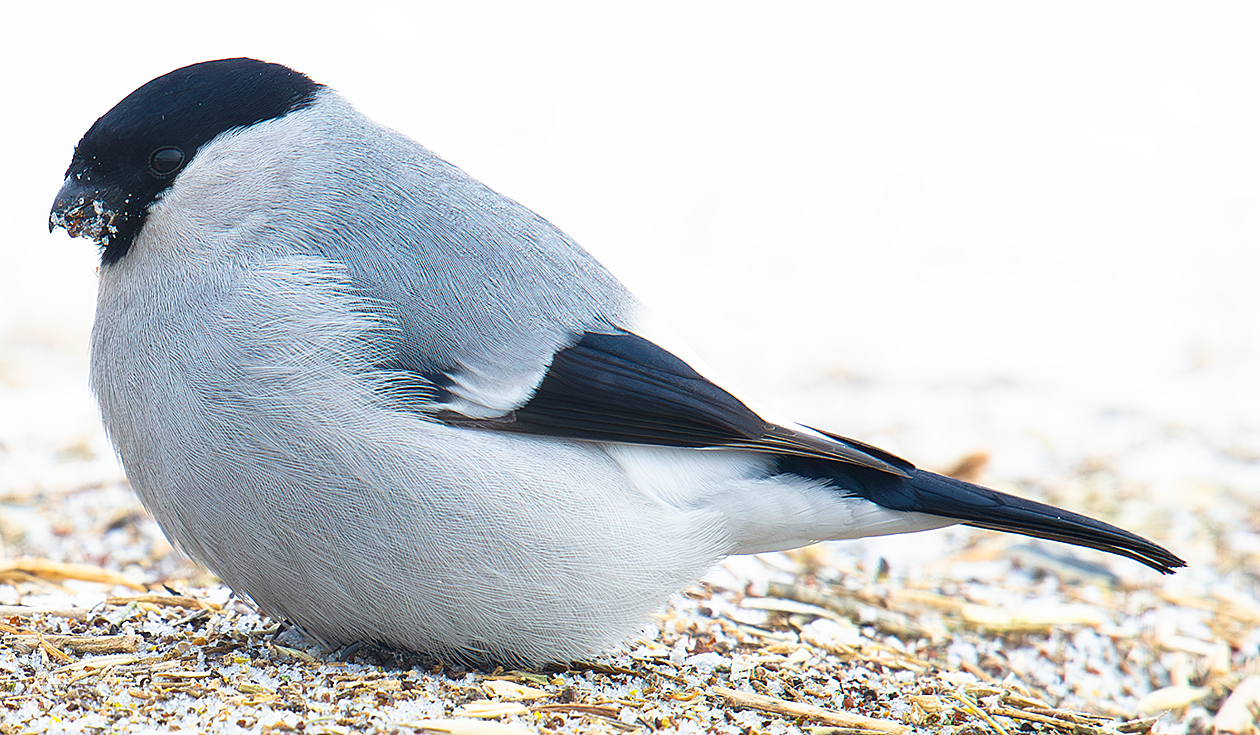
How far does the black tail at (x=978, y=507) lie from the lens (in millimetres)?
2832

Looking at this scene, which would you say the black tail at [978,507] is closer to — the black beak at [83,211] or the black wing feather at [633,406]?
the black wing feather at [633,406]

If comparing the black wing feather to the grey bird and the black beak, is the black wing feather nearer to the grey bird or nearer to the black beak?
the grey bird

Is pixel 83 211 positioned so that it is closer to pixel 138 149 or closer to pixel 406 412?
pixel 138 149

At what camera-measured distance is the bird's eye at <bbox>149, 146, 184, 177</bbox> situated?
2824 mm

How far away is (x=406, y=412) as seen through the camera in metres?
2.55

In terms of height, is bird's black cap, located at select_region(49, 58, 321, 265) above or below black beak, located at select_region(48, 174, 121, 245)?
above

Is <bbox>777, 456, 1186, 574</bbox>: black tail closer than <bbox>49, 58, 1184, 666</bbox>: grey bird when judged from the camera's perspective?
No

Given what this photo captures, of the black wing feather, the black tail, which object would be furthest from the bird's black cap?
the black tail

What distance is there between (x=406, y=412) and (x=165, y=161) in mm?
936

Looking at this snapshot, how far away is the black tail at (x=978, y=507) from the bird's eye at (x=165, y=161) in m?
1.68

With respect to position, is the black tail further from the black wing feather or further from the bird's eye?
the bird's eye

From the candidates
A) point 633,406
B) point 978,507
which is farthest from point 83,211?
point 978,507

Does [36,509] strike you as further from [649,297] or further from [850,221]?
[850,221]

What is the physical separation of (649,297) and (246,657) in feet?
18.8
